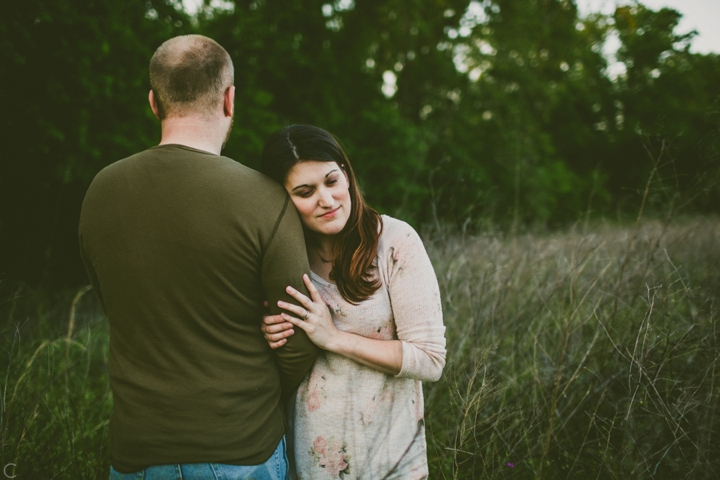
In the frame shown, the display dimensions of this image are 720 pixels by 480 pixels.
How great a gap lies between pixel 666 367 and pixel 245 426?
7.55ft

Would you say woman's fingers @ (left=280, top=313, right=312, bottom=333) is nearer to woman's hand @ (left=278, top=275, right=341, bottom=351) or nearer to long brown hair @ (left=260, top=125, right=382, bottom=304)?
woman's hand @ (left=278, top=275, right=341, bottom=351)

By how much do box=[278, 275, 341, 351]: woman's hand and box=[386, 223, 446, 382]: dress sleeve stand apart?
9.4 inches

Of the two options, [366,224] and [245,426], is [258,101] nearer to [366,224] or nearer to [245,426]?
[366,224]

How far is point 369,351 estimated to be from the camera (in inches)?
57.9

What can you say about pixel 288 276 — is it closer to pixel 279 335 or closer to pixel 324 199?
pixel 279 335

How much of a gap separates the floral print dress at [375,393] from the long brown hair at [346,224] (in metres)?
0.04

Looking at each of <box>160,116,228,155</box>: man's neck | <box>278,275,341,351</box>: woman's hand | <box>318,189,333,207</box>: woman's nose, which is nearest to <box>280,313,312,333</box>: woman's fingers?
<box>278,275,341,351</box>: woman's hand

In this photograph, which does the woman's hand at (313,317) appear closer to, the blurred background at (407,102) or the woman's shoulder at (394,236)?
the woman's shoulder at (394,236)

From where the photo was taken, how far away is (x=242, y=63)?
830 centimetres

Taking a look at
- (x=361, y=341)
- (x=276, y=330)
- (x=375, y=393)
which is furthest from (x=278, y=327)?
(x=375, y=393)

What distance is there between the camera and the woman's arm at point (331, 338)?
1394 millimetres

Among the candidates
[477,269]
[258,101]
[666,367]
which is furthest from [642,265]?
[258,101]

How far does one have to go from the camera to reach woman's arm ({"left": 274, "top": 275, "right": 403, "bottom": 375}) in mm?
1394

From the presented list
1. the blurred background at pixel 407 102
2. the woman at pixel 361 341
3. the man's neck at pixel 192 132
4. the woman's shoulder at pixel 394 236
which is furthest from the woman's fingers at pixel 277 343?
the blurred background at pixel 407 102
